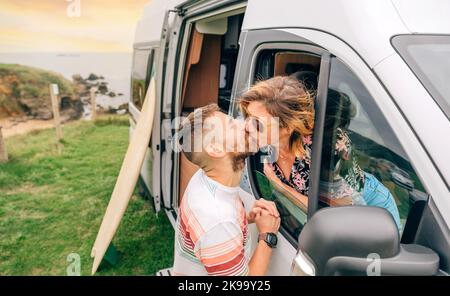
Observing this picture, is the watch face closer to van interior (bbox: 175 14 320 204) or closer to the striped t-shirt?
the striped t-shirt

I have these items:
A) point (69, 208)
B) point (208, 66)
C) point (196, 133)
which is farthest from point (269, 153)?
point (69, 208)

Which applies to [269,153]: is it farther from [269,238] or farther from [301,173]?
[269,238]

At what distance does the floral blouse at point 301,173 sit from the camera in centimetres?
150

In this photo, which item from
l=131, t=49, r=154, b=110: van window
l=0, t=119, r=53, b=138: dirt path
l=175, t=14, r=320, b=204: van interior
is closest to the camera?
l=175, t=14, r=320, b=204: van interior

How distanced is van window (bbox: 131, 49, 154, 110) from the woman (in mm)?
3061

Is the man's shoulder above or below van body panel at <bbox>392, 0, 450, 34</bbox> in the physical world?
below

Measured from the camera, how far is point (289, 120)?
1.43 metres

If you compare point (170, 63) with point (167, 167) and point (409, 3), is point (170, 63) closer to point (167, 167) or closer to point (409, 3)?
point (167, 167)

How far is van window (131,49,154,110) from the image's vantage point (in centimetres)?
458

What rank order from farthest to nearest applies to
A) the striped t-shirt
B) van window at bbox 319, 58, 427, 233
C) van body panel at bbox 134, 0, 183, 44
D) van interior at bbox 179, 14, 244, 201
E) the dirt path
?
the dirt path → van interior at bbox 179, 14, 244, 201 → van body panel at bbox 134, 0, 183, 44 → the striped t-shirt → van window at bbox 319, 58, 427, 233

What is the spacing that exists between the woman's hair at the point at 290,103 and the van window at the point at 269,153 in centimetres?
7

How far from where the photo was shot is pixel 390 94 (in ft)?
3.63

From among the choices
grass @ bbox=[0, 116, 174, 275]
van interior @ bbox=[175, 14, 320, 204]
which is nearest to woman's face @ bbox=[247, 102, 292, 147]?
van interior @ bbox=[175, 14, 320, 204]

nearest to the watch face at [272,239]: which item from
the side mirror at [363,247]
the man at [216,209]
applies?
the man at [216,209]
